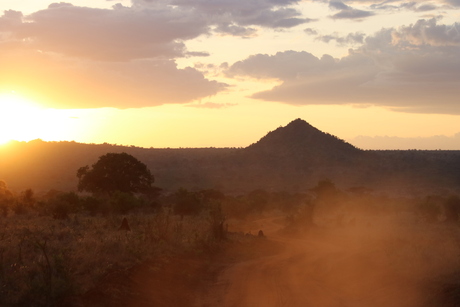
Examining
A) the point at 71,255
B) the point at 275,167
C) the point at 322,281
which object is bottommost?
the point at 322,281

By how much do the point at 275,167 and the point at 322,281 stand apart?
76311 millimetres

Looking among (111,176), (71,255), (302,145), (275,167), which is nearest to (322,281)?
(71,255)

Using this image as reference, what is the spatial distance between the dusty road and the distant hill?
55.3m

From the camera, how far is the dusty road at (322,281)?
1314cm

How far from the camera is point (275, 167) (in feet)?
302

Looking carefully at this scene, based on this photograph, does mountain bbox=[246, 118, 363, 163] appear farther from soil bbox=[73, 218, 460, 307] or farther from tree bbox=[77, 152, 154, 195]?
soil bbox=[73, 218, 460, 307]

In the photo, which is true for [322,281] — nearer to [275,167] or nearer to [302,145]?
[275,167]

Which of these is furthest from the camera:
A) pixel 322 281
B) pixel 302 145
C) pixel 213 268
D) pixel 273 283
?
pixel 302 145

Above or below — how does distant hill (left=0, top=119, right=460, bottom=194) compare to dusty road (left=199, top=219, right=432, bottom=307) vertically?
above

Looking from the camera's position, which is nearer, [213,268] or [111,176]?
[213,268]

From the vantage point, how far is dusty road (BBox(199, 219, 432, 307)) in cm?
1314

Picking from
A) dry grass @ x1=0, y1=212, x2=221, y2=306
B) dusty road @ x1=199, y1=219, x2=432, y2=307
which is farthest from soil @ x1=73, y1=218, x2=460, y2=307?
dry grass @ x1=0, y1=212, x2=221, y2=306

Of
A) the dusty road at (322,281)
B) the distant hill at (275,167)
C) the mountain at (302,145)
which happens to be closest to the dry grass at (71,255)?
the dusty road at (322,281)

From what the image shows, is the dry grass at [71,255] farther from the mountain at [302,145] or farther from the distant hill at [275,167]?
the mountain at [302,145]
